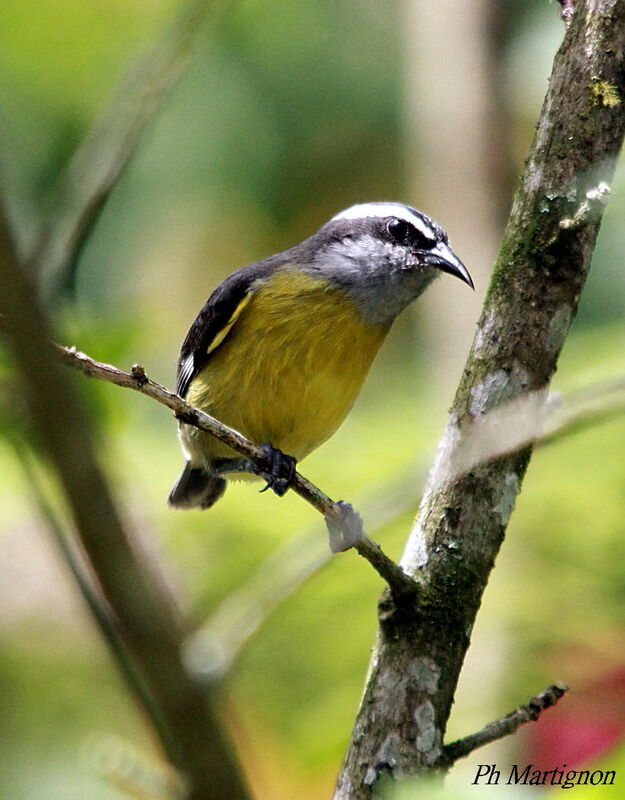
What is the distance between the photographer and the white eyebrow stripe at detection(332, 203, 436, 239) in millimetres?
5176

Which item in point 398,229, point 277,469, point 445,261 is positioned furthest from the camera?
point 398,229

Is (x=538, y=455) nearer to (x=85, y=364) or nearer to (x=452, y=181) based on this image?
(x=452, y=181)

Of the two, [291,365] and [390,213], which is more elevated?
[390,213]

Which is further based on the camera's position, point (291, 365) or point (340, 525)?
point (291, 365)

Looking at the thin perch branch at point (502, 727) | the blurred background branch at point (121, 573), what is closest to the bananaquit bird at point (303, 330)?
the thin perch branch at point (502, 727)

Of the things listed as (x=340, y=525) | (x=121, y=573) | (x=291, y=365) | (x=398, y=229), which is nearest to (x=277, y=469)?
(x=291, y=365)

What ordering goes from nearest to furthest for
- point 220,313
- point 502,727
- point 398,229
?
point 502,727, point 220,313, point 398,229

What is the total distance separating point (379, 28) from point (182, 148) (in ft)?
7.73

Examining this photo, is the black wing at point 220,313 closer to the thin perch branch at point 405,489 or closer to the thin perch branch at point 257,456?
the thin perch branch at point 405,489

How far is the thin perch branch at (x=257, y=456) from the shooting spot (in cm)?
270

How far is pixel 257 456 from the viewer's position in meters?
3.25

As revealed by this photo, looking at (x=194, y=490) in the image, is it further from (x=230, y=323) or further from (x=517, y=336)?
(x=517, y=336)

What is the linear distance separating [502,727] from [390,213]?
3067 mm

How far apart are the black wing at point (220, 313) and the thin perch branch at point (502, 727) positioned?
2622 mm
